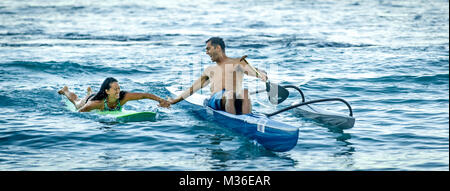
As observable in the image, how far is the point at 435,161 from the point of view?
7500 millimetres

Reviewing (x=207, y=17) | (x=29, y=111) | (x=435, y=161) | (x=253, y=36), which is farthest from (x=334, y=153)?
(x=207, y=17)

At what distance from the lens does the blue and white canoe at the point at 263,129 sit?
7676 millimetres

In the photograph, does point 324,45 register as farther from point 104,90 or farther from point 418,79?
point 104,90

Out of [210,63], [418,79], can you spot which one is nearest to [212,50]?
[418,79]

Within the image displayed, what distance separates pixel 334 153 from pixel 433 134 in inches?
79.5

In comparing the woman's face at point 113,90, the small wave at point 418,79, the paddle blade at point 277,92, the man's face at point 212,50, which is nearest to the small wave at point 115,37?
the small wave at point 418,79

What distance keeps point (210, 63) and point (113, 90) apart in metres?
8.80

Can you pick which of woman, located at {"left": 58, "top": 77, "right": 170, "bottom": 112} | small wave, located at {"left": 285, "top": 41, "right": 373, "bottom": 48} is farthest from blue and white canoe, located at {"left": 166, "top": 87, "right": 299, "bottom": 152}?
small wave, located at {"left": 285, "top": 41, "right": 373, "bottom": 48}

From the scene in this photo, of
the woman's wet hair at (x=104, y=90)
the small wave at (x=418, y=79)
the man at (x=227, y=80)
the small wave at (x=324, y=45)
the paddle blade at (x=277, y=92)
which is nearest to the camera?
the man at (x=227, y=80)

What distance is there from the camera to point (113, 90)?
9719 millimetres

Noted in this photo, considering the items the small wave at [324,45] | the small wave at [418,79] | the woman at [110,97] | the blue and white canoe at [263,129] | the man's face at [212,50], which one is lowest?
the blue and white canoe at [263,129]

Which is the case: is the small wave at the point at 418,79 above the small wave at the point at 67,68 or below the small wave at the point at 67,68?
below

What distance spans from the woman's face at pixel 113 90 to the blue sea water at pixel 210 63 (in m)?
0.54

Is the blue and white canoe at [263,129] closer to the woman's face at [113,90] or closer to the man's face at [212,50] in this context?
the man's face at [212,50]
